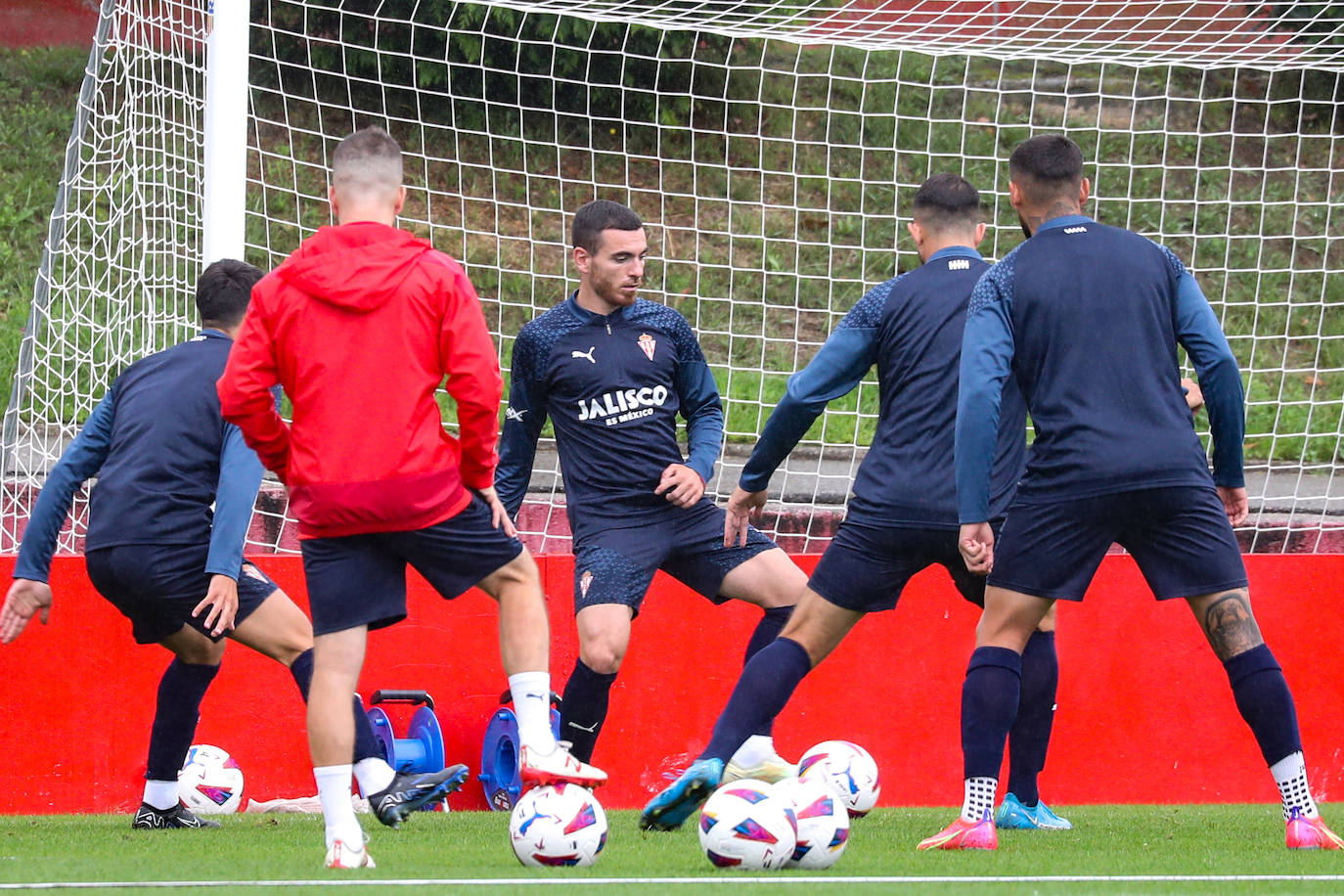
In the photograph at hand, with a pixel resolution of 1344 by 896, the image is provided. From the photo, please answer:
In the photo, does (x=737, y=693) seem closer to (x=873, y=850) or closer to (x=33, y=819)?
(x=873, y=850)

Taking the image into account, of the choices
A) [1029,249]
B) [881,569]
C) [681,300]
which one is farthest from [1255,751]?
[681,300]

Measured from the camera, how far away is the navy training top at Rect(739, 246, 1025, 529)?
5289 mm

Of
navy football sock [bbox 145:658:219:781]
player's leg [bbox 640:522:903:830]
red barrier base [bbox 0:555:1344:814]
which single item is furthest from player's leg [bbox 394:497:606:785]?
red barrier base [bbox 0:555:1344:814]

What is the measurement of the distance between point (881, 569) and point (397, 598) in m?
1.62

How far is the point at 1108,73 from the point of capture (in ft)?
52.2

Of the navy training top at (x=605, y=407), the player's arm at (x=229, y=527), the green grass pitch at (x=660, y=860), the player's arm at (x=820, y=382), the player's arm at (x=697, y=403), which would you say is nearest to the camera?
the green grass pitch at (x=660, y=860)

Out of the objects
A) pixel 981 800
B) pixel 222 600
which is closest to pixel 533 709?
pixel 981 800

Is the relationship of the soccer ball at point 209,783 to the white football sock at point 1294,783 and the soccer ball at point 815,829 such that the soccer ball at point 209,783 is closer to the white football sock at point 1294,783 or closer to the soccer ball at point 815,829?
the soccer ball at point 815,829

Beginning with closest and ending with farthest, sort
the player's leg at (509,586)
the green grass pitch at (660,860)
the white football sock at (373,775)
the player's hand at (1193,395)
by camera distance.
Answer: the green grass pitch at (660,860) → the player's leg at (509,586) → the white football sock at (373,775) → the player's hand at (1193,395)

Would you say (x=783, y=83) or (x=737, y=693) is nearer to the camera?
(x=737, y=693)

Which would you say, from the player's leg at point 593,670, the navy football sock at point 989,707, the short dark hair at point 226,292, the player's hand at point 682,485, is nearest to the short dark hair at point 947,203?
the player's hand at point 682,485

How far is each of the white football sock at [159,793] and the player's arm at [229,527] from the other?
801 millimetres

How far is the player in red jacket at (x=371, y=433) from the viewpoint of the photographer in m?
4.20

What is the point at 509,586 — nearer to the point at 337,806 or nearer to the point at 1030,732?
the point at 337,806
